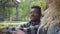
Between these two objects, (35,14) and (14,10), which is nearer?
(35,14)

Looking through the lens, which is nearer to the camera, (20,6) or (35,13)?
(35,13)

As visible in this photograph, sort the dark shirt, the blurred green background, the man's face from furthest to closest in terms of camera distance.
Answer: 1. the blurred green background
2. the man's face
3. the dark shirt

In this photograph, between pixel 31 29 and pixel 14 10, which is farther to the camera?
pixel 14 10

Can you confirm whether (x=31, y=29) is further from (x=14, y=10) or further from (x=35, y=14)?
(x=14, y=10)

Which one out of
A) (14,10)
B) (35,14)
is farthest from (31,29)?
(14,10)

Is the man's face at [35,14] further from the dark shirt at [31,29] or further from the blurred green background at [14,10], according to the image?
the blurred green background at [14,10]

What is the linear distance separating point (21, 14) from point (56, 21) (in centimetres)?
145

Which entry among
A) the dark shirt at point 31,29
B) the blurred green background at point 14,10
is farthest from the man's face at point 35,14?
the blurred green background at point 14,10

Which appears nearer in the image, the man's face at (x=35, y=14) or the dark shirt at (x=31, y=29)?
the dark shirt at (x=31, y=29)

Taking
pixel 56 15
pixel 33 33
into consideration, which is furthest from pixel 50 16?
pixel 33 33

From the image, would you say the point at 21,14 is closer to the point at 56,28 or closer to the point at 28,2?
the point at 28,2

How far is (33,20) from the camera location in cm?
113

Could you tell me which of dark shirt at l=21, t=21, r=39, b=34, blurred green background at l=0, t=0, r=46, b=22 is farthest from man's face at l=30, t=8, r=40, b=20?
blurred green background at l=0, t=0, r=46, b=22

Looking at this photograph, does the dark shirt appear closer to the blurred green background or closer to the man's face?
the man's face
